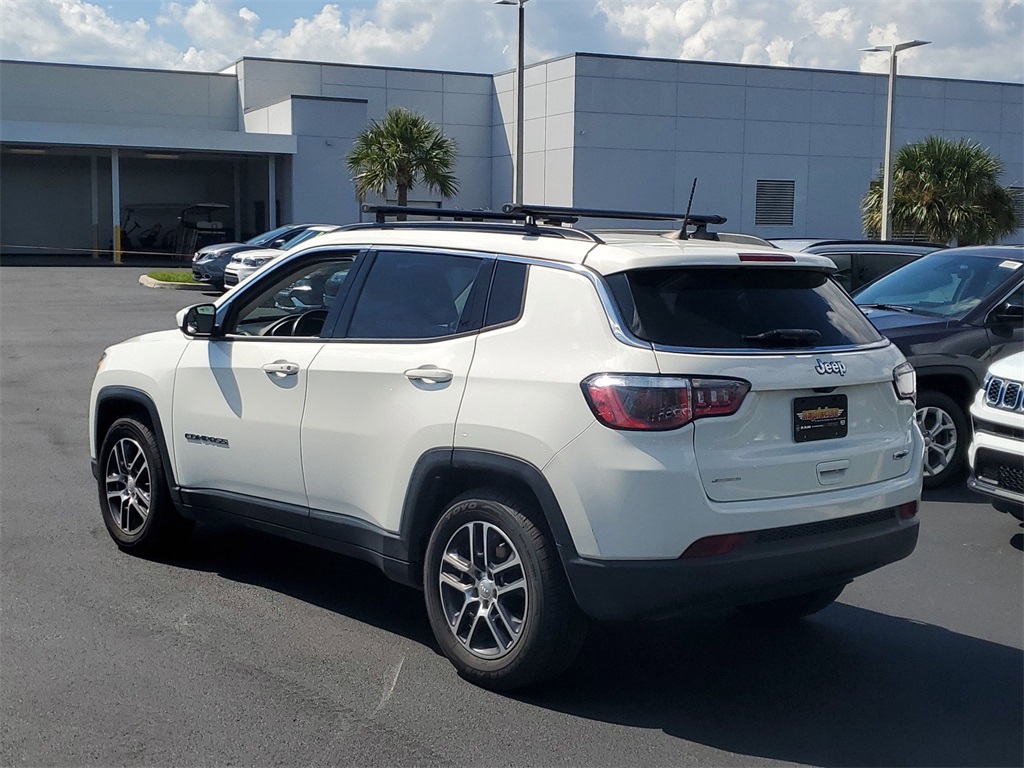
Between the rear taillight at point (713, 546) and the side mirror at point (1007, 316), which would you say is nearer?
the rear taillight at point (713, 546)

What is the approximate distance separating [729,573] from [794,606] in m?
1.44

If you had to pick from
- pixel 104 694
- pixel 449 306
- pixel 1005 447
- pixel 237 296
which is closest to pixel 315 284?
pixel 237 296

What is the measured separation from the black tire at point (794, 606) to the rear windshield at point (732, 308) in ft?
4.30

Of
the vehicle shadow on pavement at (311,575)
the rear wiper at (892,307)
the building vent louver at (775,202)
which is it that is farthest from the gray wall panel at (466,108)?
the vehicle shadow on pavement at (311,575)

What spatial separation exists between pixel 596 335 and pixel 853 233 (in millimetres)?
43941

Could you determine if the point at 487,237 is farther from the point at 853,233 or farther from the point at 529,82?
the point at 853,233

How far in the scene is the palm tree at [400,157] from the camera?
36.9m

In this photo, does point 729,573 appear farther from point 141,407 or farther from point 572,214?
point 141,407

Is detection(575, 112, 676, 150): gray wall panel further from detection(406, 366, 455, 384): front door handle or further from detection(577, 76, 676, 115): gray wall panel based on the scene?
detection(406, 366, 455, 384): front door handle

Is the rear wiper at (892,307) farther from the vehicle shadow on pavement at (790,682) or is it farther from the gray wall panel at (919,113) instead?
the gray wall panel at (919,113)

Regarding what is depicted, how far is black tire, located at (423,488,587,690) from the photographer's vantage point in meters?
4.57

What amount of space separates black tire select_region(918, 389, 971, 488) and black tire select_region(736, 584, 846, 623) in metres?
3.32

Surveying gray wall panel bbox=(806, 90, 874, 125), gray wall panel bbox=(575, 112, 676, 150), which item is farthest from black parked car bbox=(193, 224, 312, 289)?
gray wall panel bbox=(806, 90, 874, 125)

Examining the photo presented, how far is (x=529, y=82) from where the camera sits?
141 ft
